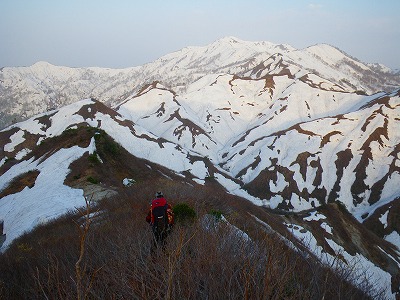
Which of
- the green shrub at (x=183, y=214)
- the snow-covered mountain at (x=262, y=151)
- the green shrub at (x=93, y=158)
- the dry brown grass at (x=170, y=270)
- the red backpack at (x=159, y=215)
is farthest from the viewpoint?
the snow-covered mountain at (x=262, y=151)

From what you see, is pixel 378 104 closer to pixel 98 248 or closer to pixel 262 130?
pixel 262 130

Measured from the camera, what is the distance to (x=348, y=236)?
135ft

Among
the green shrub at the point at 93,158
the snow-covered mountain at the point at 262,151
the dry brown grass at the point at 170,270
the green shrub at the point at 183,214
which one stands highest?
the dry brown grass at the point at 170,270

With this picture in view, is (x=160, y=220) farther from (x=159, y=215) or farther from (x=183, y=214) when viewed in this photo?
(x=183, y=214)

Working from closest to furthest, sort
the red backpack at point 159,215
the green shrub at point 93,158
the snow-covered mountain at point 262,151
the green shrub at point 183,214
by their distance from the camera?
the red backpack at point 159,215
the green shrub at point 183,214
the green shrub at point 93,158
the snow-covered mountain at point 262,151

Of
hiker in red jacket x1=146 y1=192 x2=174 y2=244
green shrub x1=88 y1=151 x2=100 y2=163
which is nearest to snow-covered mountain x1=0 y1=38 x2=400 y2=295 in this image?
green shrub x1=88 y1=151 x2=100 y2=163

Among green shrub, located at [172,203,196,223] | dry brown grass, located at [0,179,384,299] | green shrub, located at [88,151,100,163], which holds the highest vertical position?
dry brown grass, located at [0,179,384,299]

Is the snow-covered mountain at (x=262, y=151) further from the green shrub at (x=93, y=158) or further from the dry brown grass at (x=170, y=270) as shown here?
the dry brown grass at (x=170, y=270)

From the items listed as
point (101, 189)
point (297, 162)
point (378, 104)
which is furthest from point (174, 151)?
point (378, 104)

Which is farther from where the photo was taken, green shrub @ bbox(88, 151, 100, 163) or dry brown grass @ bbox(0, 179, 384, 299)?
green shrub @ bbox(88, 151, 100, 163)

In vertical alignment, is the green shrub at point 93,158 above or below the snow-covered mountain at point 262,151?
above

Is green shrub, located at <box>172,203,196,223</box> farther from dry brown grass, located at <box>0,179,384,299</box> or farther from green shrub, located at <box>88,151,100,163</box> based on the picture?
green shrub, located at <box>88,151,100,163</box>

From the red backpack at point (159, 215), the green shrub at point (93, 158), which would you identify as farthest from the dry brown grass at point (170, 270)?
the green shrub at point (93, 158)

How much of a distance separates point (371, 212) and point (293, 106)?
7389cm
